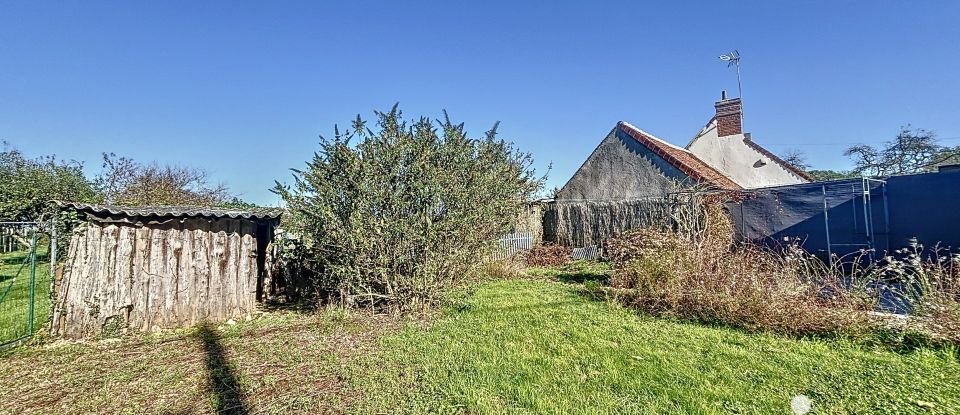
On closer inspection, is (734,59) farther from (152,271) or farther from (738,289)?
(152,271)

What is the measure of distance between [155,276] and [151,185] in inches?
578

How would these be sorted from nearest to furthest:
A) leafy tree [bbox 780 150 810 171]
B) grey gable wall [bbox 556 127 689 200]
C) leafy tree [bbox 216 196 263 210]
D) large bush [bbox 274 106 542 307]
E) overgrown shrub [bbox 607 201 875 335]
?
overgrown shrub [bbox 607 201 875 335] < large bush [bbox 274 106 542 307] < leafy tree [bbox 216 196 263 210] < grey gable wall [bbox 556 127 689 200] < leafy tree [bbox 780 150 810 171]

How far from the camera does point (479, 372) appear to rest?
3779 millimetres

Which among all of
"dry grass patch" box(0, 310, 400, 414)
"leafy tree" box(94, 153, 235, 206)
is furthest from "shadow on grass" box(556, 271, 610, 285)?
"leafy tree" box(94, 153, 235, 206)

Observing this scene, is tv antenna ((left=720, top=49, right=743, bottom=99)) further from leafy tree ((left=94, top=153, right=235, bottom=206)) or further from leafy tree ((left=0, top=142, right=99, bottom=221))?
leafy tree ((left=0, top=142, right=99, bottom=221))

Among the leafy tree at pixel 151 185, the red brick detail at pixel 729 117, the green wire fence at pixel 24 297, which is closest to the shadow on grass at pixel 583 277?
the green wire fence at pixel 24 297

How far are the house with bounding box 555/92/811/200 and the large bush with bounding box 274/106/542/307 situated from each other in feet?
29.6

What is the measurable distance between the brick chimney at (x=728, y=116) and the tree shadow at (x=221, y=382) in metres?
17.2

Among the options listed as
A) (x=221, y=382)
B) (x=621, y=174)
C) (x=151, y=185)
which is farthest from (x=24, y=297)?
(x=621, y=174)

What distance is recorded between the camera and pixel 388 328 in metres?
5.44

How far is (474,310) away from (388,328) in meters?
1.42

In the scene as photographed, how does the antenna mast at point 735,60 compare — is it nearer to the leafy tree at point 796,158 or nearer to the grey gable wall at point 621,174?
the grey gable wall at point 621,174

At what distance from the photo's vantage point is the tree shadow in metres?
3.26

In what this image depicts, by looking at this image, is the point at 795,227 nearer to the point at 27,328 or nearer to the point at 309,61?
the point at 309,61
